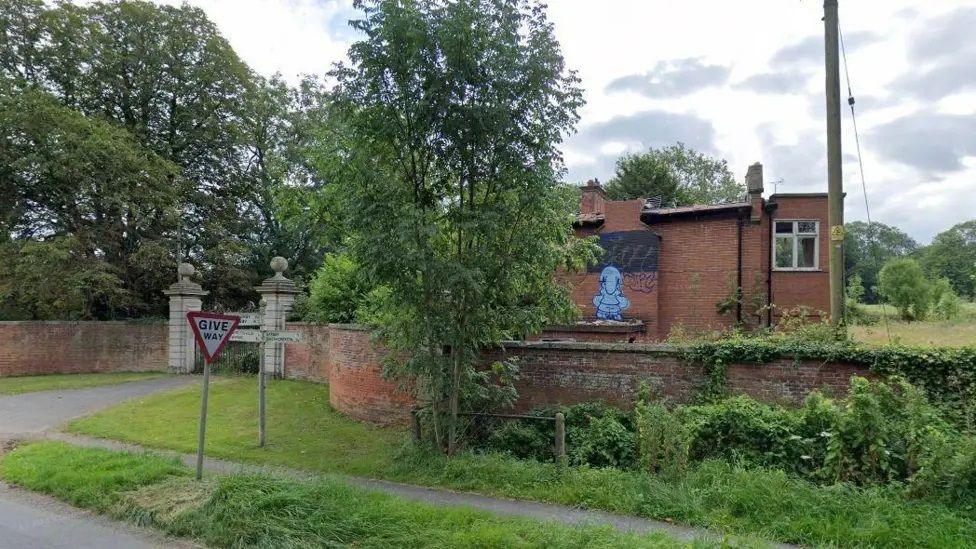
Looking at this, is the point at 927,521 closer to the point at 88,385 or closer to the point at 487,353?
the point at 487,353

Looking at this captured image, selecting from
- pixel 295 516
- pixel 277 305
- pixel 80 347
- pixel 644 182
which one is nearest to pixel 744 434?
pixel 295 516

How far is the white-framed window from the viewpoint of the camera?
1700cm

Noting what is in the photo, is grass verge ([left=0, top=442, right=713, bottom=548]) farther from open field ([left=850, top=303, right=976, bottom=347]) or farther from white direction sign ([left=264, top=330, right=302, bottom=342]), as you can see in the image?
open field ([left=850, top=303, right=976, bottom=347])

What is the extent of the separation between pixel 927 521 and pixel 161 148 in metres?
29.8

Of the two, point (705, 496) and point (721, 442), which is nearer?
point (705, 496)

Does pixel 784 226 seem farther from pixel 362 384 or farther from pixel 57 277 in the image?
pixel 57 277

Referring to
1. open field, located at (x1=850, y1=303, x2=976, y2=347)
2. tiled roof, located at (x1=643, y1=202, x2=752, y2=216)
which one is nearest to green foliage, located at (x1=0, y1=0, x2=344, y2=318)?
tiled roof, located at (x1=643, y1=202, x2=752, y2=216)

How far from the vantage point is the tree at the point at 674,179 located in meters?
36.1

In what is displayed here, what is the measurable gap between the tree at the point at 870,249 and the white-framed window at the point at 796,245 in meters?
34.5

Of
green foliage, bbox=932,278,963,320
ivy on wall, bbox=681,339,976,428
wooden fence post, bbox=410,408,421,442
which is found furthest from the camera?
green foliage, bbox=932,278,963,320

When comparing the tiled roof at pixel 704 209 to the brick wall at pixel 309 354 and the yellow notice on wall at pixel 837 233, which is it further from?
the brick wall at pixel 309 354

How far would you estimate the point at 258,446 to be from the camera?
9.70 meters

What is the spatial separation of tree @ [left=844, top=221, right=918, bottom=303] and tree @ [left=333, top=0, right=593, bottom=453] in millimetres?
47164

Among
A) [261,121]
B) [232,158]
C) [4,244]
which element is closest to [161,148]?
[232,158]
